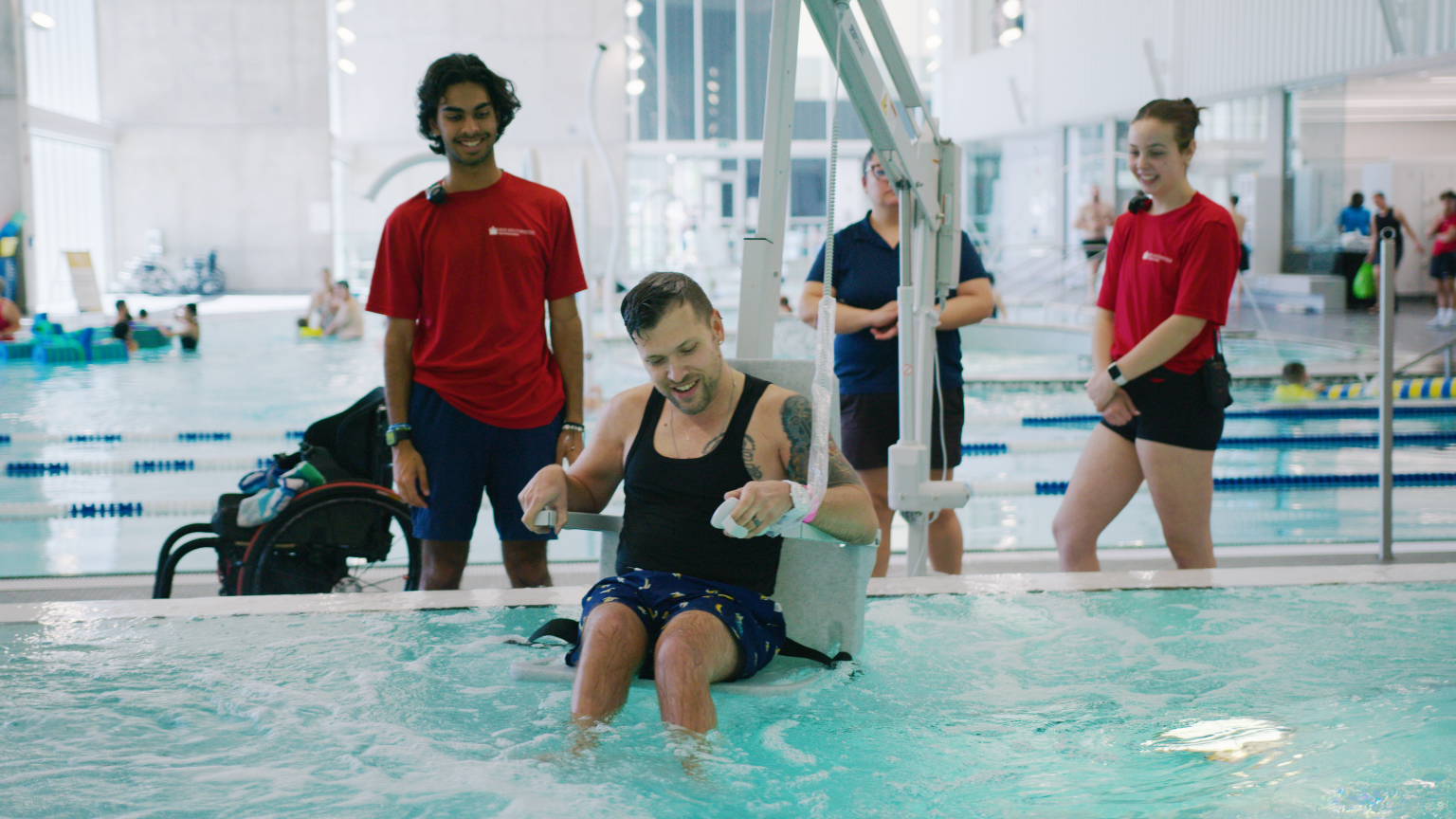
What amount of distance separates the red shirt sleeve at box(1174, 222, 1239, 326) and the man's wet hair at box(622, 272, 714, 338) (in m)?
1.32

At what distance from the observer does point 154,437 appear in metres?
7.16

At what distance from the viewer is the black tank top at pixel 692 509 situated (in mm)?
2301

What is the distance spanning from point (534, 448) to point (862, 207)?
26.9 metres

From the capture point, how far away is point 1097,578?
3.08 meters

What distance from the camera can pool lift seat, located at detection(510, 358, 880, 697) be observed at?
2393 millimetres

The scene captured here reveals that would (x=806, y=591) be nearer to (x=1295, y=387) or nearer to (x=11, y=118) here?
(x=1295, y=387)

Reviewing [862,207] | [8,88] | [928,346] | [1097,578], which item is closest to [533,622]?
[928,346]

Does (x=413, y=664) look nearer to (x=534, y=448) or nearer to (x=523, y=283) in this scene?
(x=534, y=448)

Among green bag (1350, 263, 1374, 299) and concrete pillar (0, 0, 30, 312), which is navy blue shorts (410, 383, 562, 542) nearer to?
green bag (1350, 263, 1374, 299)

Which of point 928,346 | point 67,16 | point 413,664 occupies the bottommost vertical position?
point 413,664

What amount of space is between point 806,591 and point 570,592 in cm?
74

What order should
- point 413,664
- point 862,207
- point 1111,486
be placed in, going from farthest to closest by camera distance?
point 862,207 < point 1111,486 < point 413,664

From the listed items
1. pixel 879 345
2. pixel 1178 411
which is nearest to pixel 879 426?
pixel 879 345

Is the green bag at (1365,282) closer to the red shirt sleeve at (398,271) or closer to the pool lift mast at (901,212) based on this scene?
the pool lift mast at (901,212)
